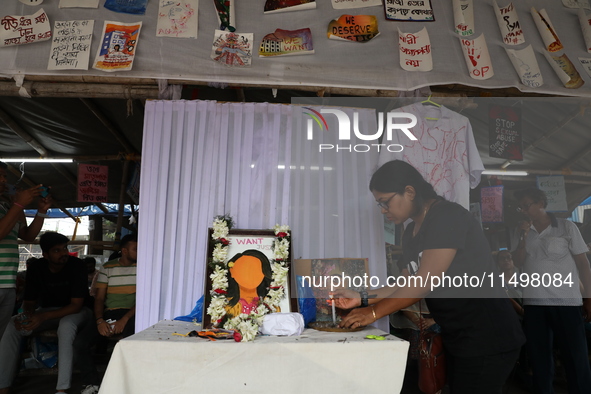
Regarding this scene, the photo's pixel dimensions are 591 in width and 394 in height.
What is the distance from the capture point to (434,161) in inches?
111

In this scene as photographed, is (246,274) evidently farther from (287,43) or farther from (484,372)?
(287,43)

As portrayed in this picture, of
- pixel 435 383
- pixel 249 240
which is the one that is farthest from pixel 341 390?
pixel 249 240

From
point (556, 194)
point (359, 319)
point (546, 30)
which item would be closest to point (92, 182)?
point (359, 319)

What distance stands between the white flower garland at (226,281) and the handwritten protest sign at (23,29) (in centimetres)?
149

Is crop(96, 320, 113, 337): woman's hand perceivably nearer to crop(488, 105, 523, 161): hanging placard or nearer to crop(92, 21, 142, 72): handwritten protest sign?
crop(92, 21, 142, 72): handwritten protest sign

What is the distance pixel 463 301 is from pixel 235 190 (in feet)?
4.74

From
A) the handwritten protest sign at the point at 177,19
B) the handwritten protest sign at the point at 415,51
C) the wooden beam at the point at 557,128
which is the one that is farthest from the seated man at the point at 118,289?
the wooden beam at the point at 557,128

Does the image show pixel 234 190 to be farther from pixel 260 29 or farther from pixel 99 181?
pixel 99 181

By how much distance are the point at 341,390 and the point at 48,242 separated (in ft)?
10.1

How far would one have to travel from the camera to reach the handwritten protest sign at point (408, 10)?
281 cm

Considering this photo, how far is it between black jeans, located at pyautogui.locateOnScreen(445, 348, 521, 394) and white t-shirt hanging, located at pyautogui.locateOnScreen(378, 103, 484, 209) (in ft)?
3.66

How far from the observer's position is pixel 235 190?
2.71m

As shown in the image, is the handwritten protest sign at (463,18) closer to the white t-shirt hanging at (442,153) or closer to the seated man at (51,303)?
the white t-shirt hanging at (442,153)

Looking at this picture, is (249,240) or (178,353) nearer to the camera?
(178,353)
